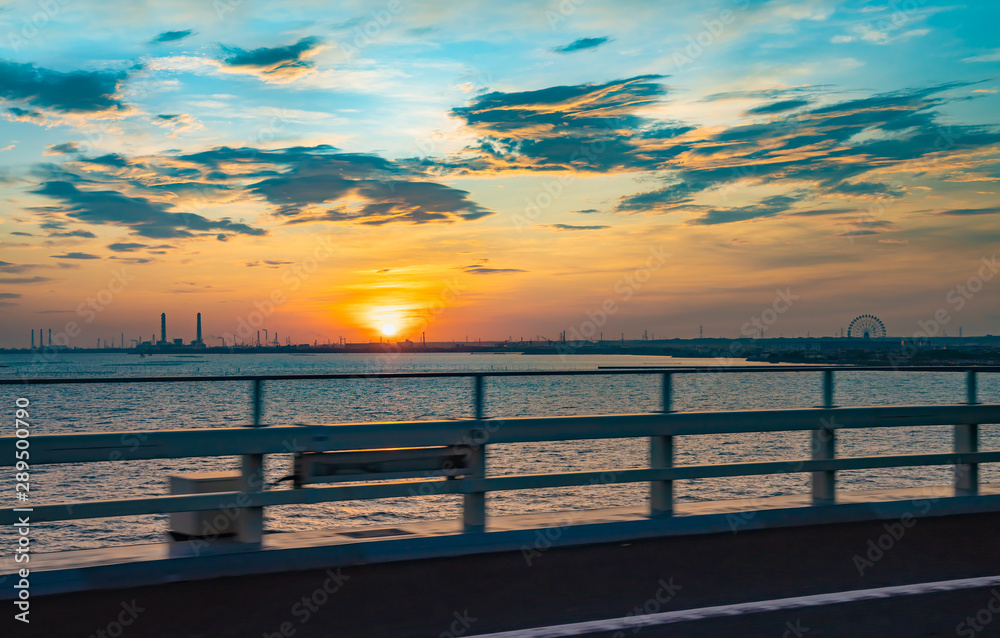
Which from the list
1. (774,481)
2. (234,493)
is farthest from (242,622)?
(774,481)

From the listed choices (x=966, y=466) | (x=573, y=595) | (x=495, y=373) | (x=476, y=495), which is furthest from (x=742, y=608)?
(x=966, y=466)

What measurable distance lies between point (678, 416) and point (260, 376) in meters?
3.56

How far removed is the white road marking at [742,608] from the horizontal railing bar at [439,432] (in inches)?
88.4

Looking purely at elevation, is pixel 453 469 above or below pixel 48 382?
below

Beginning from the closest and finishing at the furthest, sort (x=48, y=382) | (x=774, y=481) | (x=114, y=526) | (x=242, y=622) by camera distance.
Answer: (x=242, y=622) → (x=48, y=382) → (x=114, y=526) → (x=774, y=481)

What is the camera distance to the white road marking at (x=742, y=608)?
199 inches

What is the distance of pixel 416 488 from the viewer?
276 inches

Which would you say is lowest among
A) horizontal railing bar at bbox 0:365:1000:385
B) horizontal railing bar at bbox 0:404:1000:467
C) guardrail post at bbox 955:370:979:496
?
guardrail post at bbox 955:370:979:496

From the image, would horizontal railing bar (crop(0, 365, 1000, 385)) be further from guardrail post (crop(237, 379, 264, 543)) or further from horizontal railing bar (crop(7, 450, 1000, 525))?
horizontal railing bar (crop(7, 450, 1000, 525))

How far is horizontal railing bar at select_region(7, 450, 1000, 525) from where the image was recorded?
5950mm

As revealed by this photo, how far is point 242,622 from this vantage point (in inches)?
207

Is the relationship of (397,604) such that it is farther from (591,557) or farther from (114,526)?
(114,526)

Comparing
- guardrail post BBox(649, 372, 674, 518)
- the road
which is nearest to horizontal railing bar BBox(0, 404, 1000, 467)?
guardrail post BBox(649, 372, 674, 518)

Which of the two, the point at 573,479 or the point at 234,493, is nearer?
the point at 234,493
